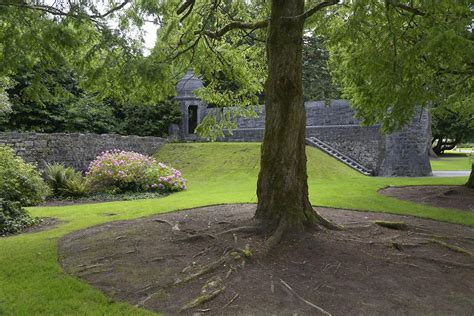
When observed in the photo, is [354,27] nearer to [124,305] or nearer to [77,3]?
[77,3]

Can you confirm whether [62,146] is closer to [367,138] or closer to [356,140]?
[356,140]

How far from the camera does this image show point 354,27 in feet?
18.8

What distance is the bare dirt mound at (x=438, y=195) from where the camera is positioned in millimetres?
11086

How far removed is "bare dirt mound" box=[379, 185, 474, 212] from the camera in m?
11.1

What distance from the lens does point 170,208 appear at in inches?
396

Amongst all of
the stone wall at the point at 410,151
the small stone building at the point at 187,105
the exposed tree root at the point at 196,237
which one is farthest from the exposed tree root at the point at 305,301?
the small stone building at the point at 187,105

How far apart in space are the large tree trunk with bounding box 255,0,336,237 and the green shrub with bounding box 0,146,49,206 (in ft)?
18.5

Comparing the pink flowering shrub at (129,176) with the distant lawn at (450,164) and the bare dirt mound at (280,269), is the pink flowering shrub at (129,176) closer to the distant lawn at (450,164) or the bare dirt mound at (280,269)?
the bare dirt mound at (280,269)

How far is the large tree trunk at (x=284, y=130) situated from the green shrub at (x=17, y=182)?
5.62 metres

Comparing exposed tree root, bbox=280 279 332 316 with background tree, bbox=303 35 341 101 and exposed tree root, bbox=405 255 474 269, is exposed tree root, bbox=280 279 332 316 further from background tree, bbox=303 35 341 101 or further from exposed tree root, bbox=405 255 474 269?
background tree, bbox=303 35 341 101

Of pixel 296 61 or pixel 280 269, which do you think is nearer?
pixel 280 269

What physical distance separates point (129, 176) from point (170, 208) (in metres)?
4.31

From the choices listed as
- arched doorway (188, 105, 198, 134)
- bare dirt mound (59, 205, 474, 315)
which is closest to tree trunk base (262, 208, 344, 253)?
bare dirt mound (59, 205, 474, 315)

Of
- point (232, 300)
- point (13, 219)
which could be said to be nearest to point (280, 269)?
point (232, 300)
